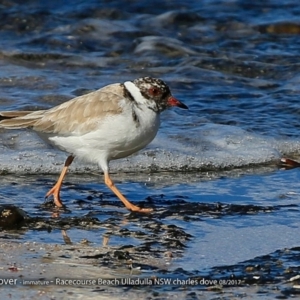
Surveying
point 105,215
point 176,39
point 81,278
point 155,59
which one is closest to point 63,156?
point 105,215

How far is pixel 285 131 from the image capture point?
8.55 metres

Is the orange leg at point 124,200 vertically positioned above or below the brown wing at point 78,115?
below

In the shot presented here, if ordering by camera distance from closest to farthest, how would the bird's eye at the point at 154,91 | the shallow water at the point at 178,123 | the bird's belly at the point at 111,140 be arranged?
the shallow water at the point at 178,123
the bird's belly at the point at 111,140
the bird's eye at the point at 154,91

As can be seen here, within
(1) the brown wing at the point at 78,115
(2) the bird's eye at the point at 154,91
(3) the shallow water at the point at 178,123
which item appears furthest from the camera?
(2) the bird's eye at the point at 154,91

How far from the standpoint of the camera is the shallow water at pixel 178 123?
5.67 meters

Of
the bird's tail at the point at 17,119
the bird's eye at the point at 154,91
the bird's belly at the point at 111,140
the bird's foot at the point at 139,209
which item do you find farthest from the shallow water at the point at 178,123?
the bird's eye at the point at 154,91

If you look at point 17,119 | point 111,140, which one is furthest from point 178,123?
point 111,140

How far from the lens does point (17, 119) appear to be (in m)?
6.61

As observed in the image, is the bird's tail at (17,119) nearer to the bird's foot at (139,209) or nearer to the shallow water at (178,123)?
the shallow water at (178,123)

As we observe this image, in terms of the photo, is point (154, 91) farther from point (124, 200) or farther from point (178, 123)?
point (178, 123)

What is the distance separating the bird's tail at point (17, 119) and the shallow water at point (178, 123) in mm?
→ 495

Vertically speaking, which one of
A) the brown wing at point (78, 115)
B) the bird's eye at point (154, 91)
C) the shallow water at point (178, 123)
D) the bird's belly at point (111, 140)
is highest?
the bird's eye at point (154, 91)

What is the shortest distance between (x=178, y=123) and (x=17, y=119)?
2.43 m

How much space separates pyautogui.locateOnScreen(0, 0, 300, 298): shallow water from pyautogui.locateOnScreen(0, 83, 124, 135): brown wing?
53 cm
